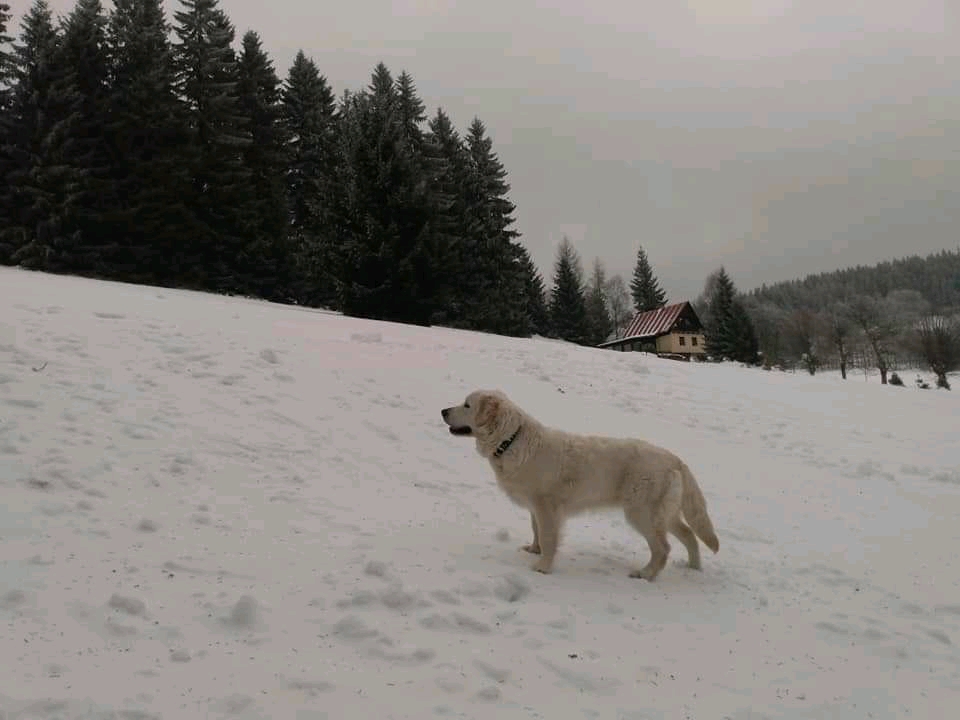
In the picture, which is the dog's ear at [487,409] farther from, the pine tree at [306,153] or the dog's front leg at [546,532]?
the pine tree at [306,153]

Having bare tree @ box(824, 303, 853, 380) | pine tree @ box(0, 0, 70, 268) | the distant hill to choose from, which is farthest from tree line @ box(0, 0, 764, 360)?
the distant hill

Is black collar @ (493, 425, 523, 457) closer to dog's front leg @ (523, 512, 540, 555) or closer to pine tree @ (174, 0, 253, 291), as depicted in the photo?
Result: dog's front leg @ (523, 512, 540, 555)

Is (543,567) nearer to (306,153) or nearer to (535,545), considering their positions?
(535,545)

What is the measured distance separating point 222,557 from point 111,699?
1668mm

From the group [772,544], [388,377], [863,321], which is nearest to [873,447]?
[772,544]

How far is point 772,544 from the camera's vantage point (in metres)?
7.04

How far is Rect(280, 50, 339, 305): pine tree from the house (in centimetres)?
3379

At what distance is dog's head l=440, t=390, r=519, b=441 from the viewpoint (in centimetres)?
578

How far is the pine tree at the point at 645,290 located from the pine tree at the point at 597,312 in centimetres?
500

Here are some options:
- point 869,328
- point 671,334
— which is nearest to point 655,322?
point 671,334

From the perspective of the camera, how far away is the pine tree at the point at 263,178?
105 ft

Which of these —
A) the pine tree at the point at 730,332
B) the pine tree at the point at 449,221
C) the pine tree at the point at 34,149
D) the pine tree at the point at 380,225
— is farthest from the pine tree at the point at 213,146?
the pine tree at the point at 730,332

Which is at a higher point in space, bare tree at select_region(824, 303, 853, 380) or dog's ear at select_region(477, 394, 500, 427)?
bare tree at select_region(824, 303, 853, 380)

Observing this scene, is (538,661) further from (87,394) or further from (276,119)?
(276,119)
